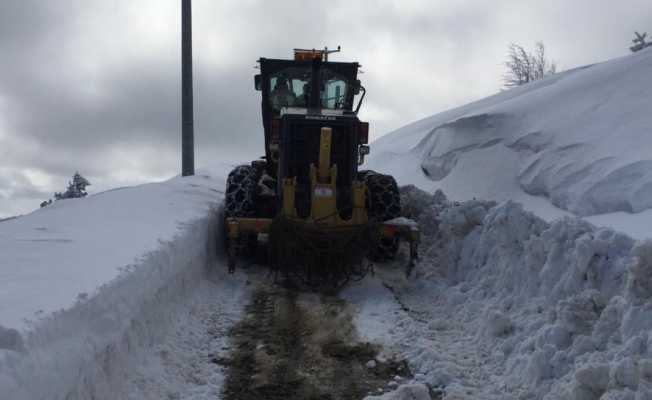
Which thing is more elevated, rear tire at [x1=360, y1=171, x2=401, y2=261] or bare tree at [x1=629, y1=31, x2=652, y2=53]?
bare tree at [x1=629, y1=31, x2=652, y2=53]

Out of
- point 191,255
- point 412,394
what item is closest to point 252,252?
point 191,255

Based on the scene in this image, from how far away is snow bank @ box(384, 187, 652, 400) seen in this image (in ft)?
12.2

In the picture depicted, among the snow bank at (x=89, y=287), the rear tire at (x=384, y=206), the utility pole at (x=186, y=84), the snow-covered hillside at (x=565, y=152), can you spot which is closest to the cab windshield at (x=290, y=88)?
the rear tire at (x=384, y=206)

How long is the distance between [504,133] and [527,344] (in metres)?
5.68

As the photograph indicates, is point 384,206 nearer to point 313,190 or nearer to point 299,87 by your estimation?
point 313,190

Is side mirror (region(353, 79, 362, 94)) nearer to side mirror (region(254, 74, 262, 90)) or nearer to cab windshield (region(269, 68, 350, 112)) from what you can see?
cab windshield (region(269, 68, 350, 112))

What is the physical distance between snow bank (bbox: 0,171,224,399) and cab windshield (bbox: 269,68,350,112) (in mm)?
2000

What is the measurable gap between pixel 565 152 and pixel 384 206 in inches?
91.8

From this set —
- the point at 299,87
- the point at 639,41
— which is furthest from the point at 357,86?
the point at 639,41

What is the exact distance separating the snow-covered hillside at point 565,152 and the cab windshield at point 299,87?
7.24 feet

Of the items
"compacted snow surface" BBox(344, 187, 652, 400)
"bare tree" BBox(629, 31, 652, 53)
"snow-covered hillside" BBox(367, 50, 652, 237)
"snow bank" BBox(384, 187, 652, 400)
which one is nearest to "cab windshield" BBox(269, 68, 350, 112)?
"snow-covered hillside" BBox(367, 50, 652, 237)

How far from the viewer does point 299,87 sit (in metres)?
Result: 9.06

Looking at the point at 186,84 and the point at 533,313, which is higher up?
the point at 186,84

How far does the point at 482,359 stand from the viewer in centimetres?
492
